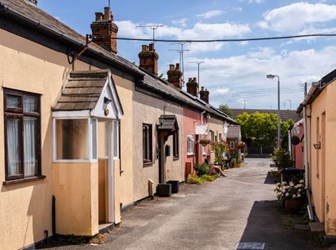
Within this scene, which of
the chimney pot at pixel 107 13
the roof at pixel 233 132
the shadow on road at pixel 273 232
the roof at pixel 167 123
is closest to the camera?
the shadow on road at pixel 273 232

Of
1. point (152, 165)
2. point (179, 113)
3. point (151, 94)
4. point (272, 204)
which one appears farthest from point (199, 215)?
point (179, 113)

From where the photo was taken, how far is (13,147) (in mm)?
8141

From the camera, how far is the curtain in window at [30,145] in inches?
336

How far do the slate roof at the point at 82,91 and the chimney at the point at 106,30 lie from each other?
6.42 m

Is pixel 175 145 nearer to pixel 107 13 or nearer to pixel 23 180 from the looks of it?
pixel 107 13

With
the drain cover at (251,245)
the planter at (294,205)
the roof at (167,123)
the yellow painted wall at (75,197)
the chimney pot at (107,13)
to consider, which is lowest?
the drain cover at (251,245)

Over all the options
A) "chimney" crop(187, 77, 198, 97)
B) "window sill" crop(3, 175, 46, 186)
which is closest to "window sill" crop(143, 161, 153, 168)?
"window sill" crop(3, 175, 46, 186)

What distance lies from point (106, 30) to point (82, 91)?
7336 millimetres

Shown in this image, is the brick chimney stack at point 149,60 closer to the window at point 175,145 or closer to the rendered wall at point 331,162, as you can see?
the window at point 175,145

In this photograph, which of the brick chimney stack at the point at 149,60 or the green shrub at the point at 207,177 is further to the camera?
the brick chimney stack at the point at 149,60

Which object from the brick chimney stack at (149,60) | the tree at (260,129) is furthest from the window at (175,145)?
the tree at (260,129)

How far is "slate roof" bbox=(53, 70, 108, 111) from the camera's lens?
9.42 m

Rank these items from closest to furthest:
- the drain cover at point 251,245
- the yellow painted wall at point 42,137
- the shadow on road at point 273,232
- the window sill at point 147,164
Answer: the yellow painted wall at point 42,137 < the drain cover at point 251,245 < the shadow on road at point 273,232 < the window sill at point 147,164

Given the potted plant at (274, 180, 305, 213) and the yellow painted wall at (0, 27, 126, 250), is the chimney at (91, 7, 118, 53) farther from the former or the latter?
the potted plant at (274, 180, 305, 213)
